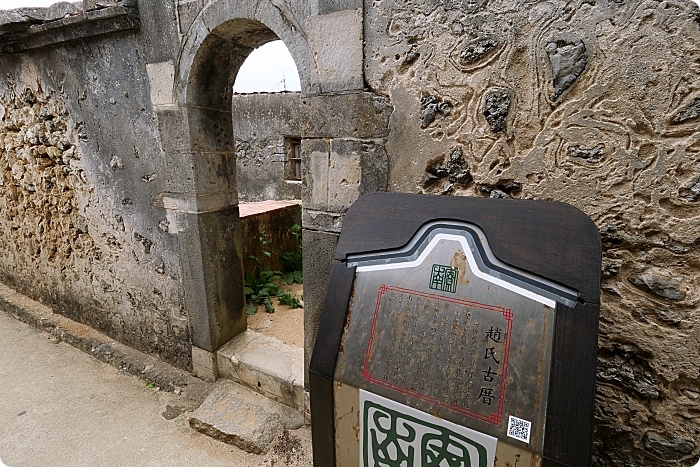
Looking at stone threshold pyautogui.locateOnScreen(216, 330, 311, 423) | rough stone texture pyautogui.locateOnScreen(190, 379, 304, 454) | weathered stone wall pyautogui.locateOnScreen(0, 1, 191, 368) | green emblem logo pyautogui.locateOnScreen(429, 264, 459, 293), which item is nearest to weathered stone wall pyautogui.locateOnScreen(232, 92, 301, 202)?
weathered stone wall pyautogui.locateOnScreen(0, 1, 191, 368)

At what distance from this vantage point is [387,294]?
1084mm

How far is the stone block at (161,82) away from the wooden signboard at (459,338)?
5.72 ft

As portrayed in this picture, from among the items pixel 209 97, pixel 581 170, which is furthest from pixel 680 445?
pixel 209 97

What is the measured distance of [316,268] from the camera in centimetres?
197

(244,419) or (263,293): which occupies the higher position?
(263,293)

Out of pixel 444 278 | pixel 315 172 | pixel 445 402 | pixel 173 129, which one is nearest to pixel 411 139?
pixel 315 172

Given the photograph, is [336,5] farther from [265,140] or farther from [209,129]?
[265,140]

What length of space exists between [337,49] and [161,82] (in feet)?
4.15

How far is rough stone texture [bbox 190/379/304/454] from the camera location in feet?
7.04

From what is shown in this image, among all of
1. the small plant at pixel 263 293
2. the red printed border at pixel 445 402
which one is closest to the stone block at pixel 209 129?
the small plant at pixel 263 293

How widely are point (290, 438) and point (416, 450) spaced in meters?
1.45

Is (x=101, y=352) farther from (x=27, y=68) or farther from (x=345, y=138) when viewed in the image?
(x=345, y=138)

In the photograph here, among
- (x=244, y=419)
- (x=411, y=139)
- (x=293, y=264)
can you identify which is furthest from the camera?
(x=293, y=264)

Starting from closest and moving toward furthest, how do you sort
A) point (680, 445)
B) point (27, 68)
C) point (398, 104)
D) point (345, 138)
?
1. point (680, 445)
2. point (398, 104)
3. point (345, 138)
4. point (27, 68)
